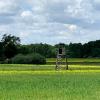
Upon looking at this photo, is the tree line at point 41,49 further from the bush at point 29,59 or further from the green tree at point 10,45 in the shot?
the bush at point 29,59

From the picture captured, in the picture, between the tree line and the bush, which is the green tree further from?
the bush

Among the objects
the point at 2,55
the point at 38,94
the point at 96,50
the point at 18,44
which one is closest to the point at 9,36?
the point at 18,44

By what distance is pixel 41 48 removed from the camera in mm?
147500

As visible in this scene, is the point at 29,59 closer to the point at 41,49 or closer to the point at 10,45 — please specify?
the point at 10,45

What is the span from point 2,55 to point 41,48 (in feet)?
98.7

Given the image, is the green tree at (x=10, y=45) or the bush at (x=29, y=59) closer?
the bush at (x=29, y=59)

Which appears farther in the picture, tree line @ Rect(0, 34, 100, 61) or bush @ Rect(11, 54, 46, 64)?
tree line @ Rect(0, 34, 100, 61)

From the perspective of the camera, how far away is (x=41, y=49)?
14725 centimetres

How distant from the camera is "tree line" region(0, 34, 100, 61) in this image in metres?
122

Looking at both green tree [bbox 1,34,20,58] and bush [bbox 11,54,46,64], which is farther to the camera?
green tree [bbox 1,34,20,58]

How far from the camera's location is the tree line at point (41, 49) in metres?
122

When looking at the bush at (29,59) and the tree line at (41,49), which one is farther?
the tree line at (41,49)

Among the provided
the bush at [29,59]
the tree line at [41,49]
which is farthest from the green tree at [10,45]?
the bush at [29,59]

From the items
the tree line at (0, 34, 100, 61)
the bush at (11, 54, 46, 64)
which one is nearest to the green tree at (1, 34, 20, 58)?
the tree line at (0, 34, 100, 61)
